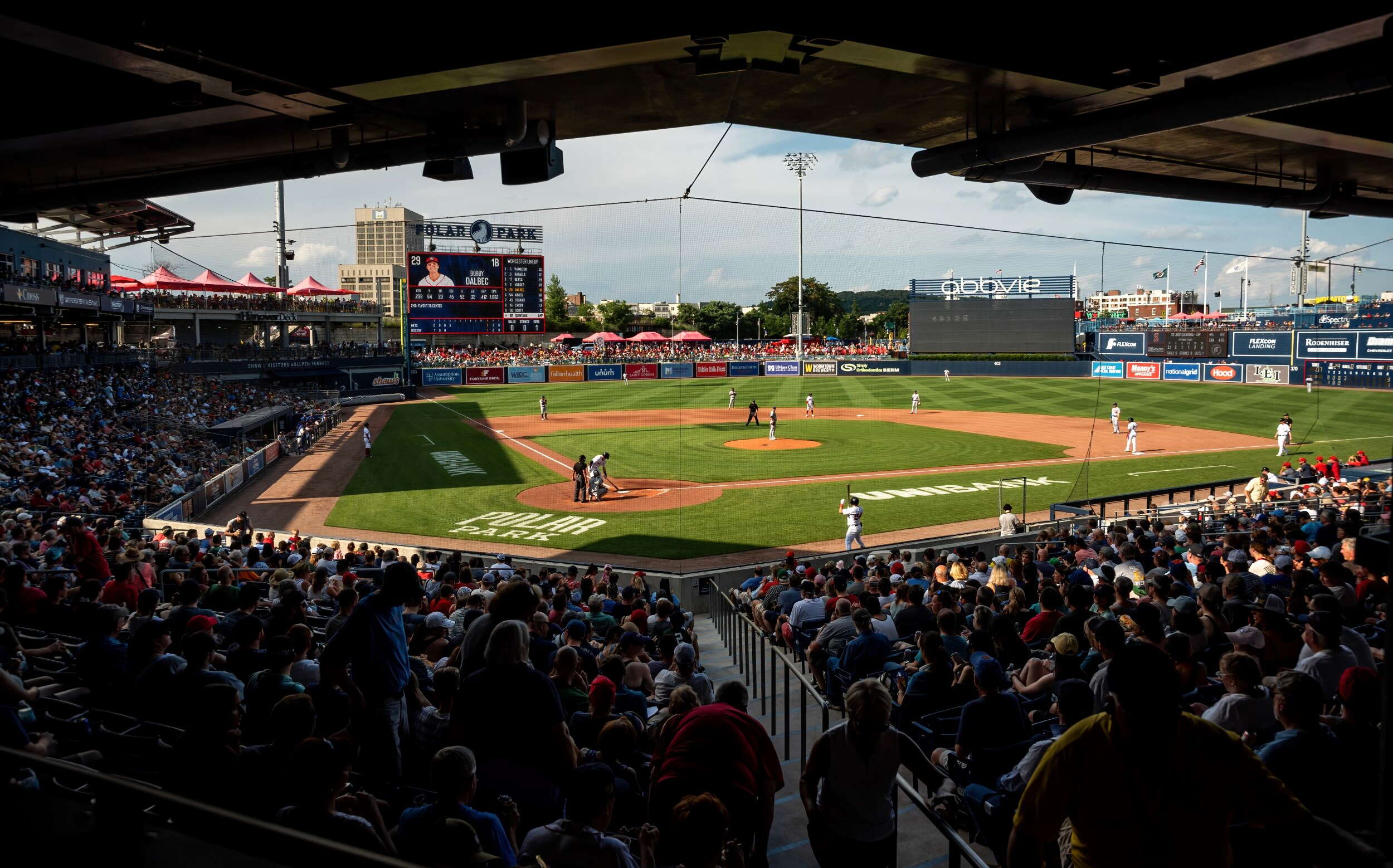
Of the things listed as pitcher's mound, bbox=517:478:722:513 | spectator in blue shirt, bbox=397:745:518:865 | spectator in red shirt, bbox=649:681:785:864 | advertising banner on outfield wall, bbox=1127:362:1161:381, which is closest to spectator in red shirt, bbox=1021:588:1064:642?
spectator in red shirt, bbox=649:681:785:864

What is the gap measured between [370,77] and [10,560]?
8.40 metres

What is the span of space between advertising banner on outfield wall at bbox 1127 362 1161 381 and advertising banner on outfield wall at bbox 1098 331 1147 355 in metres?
0.73

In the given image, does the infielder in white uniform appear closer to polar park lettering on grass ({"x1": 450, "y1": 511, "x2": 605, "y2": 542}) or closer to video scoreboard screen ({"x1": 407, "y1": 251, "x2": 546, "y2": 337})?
polar park lettering on grass ({"x1": 450, "y1": 511, "x2": 605, "y2": 542})

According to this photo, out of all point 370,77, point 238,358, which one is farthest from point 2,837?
point 238,358

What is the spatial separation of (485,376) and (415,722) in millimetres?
62479

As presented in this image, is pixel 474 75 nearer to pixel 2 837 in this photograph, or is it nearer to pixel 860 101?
pixel 860 101

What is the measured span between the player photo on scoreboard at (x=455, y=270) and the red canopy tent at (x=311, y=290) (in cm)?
2034

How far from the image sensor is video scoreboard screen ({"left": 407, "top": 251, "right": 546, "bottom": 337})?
155 feet

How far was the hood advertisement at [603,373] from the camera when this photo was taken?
6738 cm

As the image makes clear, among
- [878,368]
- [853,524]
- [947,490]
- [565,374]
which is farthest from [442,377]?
[853,524]

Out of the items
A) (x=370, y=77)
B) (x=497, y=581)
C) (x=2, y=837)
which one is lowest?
(x=497, y=581)

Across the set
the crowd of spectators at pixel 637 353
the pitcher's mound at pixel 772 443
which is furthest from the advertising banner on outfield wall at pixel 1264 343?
the crowd of spectators at pixel 637 353

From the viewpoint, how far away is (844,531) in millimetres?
20516

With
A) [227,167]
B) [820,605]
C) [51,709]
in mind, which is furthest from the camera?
[820,605]
